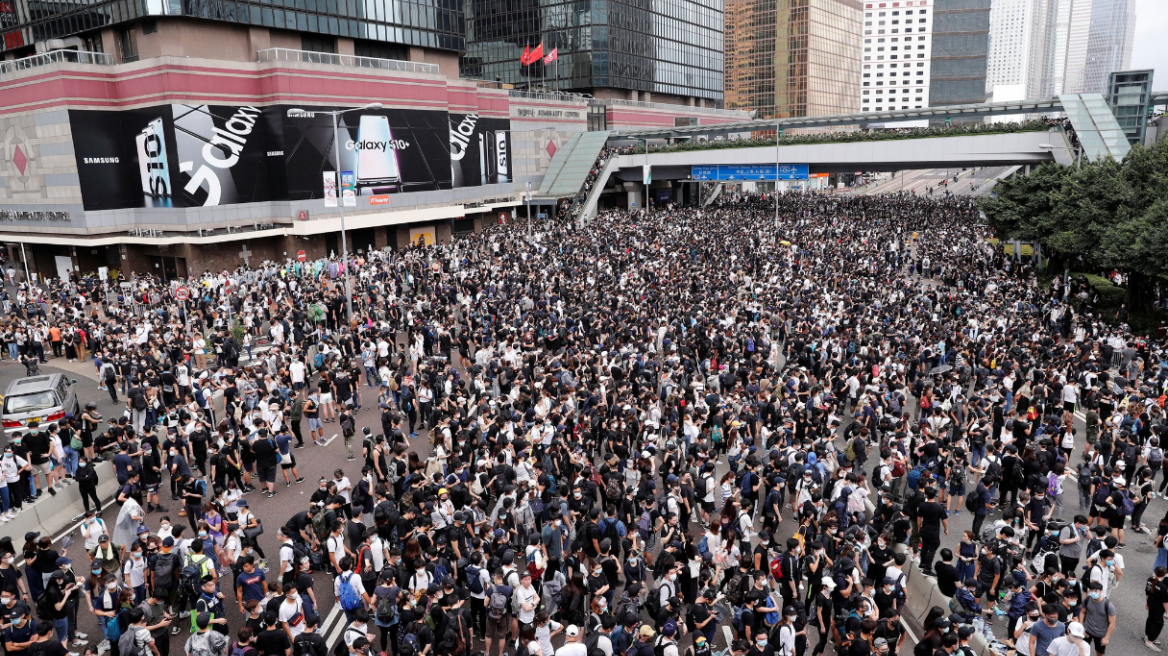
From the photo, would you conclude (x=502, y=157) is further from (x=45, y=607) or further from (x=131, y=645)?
(x=131, y=645)

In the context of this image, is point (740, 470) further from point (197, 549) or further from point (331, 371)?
point (331, 371)

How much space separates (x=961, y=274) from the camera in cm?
3055

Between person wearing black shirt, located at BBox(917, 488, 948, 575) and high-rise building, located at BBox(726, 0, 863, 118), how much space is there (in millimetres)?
140691

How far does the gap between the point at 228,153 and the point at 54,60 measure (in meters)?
8.75

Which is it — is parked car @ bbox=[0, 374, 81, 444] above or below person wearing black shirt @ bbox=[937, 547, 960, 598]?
above

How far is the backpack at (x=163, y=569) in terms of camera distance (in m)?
9.14

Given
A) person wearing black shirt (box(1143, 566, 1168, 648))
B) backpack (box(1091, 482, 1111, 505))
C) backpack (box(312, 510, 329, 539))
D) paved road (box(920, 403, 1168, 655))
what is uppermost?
backpack (box(312, 510, 329, 539))

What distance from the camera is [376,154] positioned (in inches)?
1741

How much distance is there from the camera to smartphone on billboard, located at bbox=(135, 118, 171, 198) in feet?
120

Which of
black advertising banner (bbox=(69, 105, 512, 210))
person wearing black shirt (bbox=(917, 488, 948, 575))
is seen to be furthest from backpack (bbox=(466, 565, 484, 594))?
black advertising banner (bbox=(69, 105, 512, 210))

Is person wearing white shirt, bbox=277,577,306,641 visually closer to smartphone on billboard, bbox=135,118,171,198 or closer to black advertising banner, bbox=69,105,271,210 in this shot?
black advertising banner, bbox=69,105,271,210

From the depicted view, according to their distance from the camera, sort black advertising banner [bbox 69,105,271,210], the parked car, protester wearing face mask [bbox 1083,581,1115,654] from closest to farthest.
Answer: protester wearing face mask [bbox 1083,581,1115,654]
the parked car
black advertising banner [bbox 69,105,271,210]

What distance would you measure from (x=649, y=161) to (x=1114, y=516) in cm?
5475

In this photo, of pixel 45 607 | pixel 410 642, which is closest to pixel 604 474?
pixel 410 642
